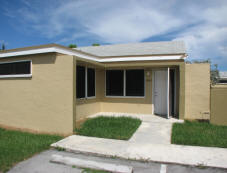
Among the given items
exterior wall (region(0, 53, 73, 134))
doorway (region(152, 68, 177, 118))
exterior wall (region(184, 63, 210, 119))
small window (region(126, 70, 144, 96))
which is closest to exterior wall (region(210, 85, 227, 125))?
exterior wall (region(184, 63, 210, 119))

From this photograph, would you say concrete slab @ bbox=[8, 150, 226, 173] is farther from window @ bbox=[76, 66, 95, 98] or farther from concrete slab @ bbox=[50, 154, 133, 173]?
window @ bbox=[76, 66, 95, 98]

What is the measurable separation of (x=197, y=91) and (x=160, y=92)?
179cm

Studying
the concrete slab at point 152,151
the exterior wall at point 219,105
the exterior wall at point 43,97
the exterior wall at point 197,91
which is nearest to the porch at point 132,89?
the exterior wall at point 197,91

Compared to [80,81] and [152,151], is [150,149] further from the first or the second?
[80,81]

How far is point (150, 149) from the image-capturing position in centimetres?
488

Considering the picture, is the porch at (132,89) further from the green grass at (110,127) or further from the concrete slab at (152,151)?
the concrete slab at (152,151)

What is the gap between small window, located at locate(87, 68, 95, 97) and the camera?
848 cm

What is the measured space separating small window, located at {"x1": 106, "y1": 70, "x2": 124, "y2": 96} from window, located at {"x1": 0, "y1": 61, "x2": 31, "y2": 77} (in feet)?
13.6

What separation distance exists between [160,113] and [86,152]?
214 inches

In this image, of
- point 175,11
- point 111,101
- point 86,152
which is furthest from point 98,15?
point 86,152

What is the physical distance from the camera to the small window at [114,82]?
9.47 m

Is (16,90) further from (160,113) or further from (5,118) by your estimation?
(160,113)

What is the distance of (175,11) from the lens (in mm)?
9297

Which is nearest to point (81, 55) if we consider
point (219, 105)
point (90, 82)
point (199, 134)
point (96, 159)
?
point (90, 82)
